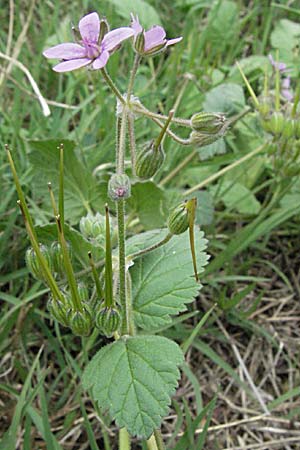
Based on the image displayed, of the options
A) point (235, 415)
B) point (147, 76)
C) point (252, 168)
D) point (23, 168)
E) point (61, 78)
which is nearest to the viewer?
point (235, 415)

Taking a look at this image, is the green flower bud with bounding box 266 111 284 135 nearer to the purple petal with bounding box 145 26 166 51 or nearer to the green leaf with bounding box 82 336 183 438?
the purple petal with bounding box 145 26 166 51

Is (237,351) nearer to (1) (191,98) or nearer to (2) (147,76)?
(1) (191,98)

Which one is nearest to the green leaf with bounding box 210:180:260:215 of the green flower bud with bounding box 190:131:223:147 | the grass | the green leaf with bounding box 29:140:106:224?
the grass

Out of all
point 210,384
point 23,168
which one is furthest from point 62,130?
point 210,384

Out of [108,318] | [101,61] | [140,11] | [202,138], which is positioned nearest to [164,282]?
[108,318]

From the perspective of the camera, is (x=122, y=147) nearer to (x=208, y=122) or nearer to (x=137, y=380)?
(x=208, y=122)
